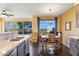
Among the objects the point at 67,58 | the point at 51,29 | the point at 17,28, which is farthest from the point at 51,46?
the point at 67,58

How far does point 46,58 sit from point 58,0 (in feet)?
1.46

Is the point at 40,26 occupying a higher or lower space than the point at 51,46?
higher

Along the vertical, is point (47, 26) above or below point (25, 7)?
below

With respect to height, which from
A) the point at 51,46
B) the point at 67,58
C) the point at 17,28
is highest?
the point at 17,28

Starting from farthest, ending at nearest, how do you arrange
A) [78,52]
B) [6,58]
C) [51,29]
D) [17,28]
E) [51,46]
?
[51,29], [51,46], [78,52], [17,28], [6,58]

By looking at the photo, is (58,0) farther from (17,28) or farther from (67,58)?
(17,28)

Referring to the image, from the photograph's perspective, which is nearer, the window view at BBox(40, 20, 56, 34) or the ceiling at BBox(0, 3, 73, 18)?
the ceiling at BBox(0, 3, 73, 18)

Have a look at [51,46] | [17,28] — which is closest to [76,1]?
[17,28]

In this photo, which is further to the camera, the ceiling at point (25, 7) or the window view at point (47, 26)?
the window view at point (47, 26)

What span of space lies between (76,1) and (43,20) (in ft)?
23.0

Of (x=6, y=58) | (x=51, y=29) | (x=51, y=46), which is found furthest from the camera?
(x=51, y=29)

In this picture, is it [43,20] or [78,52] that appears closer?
[78,52]

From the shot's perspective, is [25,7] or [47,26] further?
[47,26]

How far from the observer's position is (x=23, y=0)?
3.19ft
